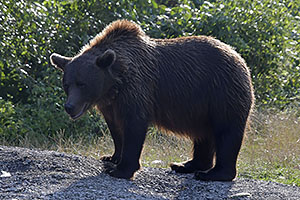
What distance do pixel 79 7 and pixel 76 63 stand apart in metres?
5.05

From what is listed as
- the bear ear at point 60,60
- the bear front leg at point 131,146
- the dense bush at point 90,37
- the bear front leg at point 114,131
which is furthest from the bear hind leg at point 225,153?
the dense bush at point 90,37

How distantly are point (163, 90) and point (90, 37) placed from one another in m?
4.44

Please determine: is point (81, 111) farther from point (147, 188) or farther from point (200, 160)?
point (200, 160)

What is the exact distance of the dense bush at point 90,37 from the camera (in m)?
9.59

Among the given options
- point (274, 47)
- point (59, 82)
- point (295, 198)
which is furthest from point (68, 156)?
point (274, 47)

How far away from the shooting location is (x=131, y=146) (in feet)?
19.8

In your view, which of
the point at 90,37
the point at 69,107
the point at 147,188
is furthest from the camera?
the point at 90,37

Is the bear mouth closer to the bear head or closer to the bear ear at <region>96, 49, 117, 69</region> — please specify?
the bear head

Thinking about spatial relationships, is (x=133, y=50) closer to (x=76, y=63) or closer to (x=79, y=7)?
(x=76, y=63)

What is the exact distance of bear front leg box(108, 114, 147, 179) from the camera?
6.02m

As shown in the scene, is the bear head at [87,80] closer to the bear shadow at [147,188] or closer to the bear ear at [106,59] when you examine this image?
the bear ear at [106,59]

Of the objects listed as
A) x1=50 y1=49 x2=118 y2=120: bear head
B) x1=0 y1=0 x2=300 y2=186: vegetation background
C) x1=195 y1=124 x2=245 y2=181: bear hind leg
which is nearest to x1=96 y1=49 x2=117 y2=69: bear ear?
x1=50 y1=49 x2=118 y2=120: bear head

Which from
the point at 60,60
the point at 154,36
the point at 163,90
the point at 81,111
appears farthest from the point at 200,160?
the point at 154,36

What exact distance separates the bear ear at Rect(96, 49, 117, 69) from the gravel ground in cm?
113
